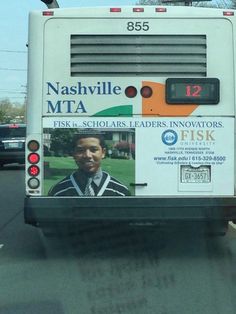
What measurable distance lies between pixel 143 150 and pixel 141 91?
724 mm

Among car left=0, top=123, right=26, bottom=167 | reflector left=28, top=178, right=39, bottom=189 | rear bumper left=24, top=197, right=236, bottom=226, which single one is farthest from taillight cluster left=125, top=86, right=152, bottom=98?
car left=0, top=123, right=26, bottom=167

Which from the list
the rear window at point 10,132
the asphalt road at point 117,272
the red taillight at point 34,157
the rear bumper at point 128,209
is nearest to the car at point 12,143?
the rear window at point 10,132

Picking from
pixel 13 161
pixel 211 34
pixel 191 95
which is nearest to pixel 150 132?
pixel 191 95

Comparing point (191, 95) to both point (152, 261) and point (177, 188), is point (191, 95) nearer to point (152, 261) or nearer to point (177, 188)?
point (177, 188)

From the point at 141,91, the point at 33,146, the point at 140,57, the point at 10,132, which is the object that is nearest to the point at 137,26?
the point at 140,57

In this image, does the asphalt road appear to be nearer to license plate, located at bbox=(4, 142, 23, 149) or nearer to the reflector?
the reflector

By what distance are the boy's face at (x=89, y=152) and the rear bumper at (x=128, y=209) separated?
0.41m

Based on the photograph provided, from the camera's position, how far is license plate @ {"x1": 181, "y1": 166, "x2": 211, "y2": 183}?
830 cm

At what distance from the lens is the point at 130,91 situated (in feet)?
27.3

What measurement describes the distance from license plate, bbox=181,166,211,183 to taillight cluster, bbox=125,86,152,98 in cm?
100

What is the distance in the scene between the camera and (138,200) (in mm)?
8203

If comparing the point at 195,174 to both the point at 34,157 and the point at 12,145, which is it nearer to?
the point at 34,157

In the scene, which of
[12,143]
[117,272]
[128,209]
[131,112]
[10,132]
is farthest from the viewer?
[10,132]

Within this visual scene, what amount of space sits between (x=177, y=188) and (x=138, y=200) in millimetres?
507
